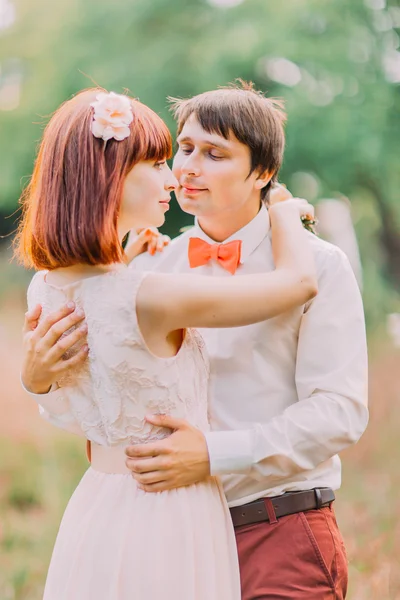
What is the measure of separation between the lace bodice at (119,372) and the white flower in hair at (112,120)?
25 centimetres

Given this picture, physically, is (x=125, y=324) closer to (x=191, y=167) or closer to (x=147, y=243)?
(x=191, y=167)

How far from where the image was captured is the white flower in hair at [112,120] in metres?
1.49

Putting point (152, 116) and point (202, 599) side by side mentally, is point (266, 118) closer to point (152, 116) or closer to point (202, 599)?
point (152, 116)

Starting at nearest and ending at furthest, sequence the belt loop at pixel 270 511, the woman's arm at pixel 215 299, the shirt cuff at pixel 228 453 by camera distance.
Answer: the woman's arm at pixel 215 299 → the shirt cuff at pixel 228 453 → the belt loop at pixel 270 511

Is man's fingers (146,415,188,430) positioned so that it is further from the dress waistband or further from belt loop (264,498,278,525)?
belt loop (264,498,278,525)

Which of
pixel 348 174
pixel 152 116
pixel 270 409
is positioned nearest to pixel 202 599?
pixel 270 409

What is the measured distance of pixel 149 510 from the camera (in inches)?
60.6

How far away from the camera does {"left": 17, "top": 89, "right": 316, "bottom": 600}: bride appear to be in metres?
1.48

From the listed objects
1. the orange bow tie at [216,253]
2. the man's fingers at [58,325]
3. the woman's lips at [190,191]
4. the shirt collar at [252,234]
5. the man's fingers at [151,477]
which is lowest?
the man's fingers at [151,477]

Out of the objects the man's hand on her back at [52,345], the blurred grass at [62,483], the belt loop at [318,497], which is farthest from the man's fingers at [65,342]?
the blurred grass at [62,483]

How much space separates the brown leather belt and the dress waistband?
27cm

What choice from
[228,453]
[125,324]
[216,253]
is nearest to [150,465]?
[228,453]

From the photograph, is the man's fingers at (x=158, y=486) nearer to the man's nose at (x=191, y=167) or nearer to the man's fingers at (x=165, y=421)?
the man's fingers at (x=165, y=421)

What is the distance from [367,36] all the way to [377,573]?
2.92m
